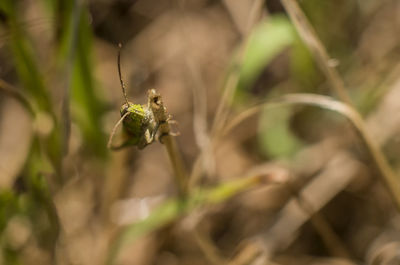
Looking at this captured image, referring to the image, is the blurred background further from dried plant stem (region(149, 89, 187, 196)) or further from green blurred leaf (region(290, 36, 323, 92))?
dried plant stem (region(149, 89, 187, 196))

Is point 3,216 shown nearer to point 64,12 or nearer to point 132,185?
point 64,12

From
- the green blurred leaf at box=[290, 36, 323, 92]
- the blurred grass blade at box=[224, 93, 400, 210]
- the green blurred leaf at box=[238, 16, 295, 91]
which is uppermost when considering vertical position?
the green blurred leaf at box=[238, 16, 295, 91]

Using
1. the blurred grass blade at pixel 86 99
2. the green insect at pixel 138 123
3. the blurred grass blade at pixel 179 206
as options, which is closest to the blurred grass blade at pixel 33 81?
the blurred grass blade at pixel 86 99

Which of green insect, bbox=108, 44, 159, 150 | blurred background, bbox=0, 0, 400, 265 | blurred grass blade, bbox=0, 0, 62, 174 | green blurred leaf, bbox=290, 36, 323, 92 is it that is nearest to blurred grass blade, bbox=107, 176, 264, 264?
blurred background, bbox=0, 0, 400, 265

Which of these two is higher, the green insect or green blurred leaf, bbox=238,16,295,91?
green blurred leaf, bbox=238,16,295,91

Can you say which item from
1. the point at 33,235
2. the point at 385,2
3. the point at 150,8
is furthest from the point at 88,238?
the point at 385,2

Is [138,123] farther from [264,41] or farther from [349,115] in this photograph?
[264,41]

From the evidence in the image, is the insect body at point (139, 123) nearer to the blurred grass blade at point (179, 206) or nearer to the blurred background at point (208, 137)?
the blurred background at point (208, 137)
